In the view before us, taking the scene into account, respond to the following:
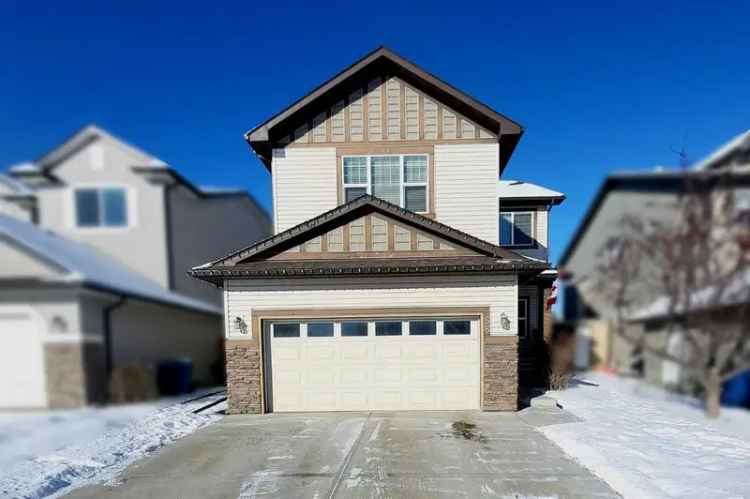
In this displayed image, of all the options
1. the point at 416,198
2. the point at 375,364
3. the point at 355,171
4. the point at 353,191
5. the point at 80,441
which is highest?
the point at 355,171

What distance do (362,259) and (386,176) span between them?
261cm

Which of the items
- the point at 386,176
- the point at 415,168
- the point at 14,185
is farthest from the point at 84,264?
the point at 415,168

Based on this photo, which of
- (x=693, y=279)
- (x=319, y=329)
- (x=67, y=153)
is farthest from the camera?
(x=319, y=329)

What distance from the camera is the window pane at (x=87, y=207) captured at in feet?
8.29

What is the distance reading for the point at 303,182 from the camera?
8.77 m

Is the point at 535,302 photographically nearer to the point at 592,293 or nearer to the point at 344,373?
the point at 344,373

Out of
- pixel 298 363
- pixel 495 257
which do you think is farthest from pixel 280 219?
pixel 495 257

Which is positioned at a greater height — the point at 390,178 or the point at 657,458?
the point at 390,178

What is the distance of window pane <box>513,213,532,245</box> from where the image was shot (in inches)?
409

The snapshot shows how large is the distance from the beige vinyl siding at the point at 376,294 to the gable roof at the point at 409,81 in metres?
3.92

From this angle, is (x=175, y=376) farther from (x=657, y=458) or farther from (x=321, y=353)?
(x=657, y=458)

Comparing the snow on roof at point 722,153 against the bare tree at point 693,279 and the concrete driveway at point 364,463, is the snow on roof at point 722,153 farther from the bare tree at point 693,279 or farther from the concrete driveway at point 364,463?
the concrete driveway at point 364,463

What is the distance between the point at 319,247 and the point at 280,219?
81.8 inches

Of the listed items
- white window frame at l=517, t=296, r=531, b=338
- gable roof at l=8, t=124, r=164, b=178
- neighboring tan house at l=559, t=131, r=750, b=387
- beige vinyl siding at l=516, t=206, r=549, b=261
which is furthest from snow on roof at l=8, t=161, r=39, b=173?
beige vinyl siding at l=516, t=206, r=549, b=261
